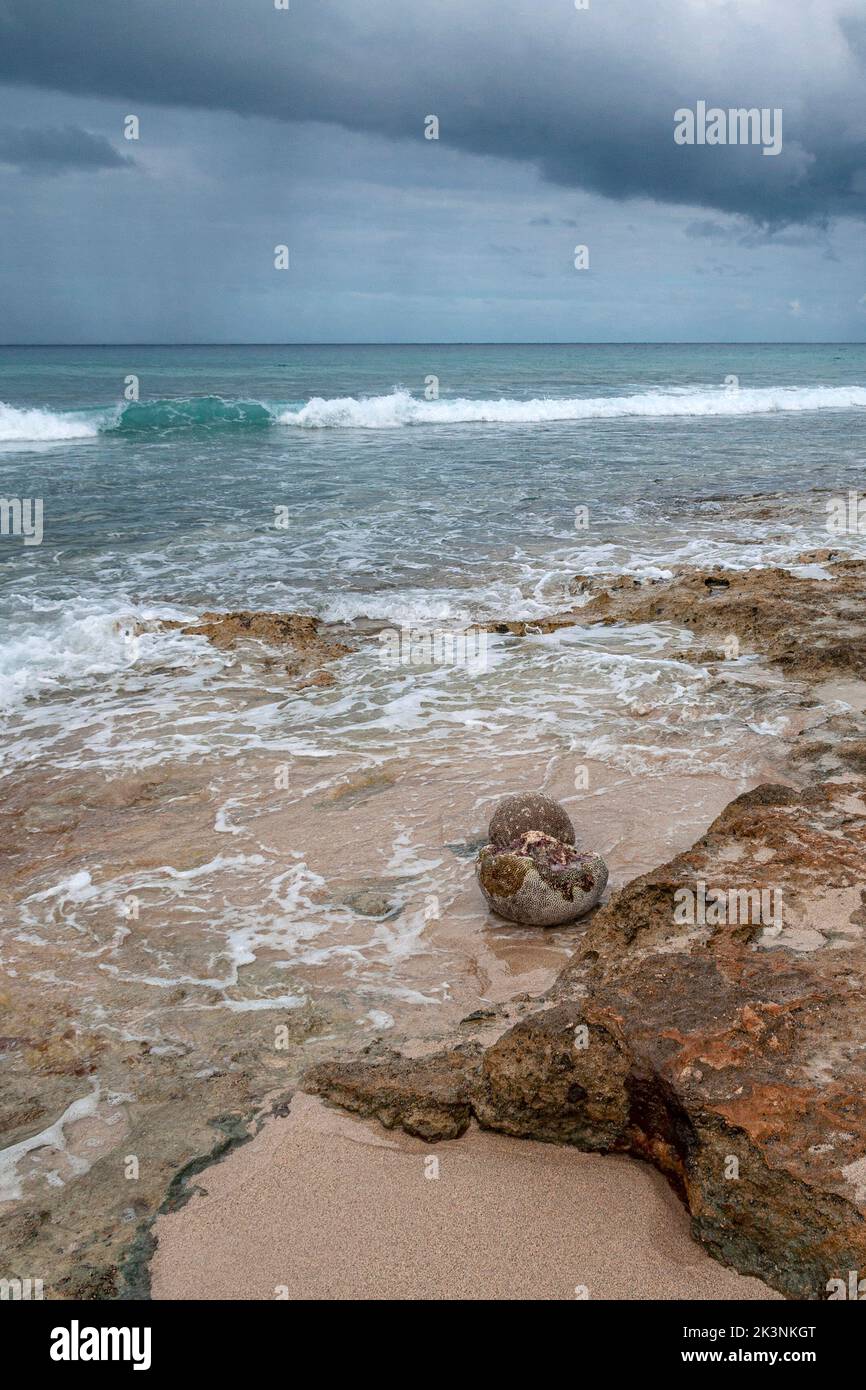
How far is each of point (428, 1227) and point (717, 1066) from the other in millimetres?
938

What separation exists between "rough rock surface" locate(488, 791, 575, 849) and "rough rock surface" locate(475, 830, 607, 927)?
0.82ft

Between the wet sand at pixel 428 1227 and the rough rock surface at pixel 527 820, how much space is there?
6.08ft

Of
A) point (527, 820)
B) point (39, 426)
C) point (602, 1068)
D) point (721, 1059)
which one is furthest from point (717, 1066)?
point (39, 426)

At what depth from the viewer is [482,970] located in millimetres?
4027

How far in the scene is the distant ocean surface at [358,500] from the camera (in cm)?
988

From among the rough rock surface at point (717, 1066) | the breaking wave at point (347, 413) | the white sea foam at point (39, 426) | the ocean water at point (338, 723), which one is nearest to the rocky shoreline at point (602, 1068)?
the rough rock surface at point (717, 1066)

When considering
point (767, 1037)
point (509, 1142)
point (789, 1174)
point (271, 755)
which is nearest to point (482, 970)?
point (509, 1142)

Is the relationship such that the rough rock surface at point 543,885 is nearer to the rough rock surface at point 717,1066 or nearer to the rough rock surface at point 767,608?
the rough rock surface at point 717,1066

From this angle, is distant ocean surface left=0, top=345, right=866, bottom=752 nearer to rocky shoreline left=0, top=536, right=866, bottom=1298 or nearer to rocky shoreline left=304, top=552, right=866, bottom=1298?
rocky shoreline left=0, top=536, right=866, bottom=1298

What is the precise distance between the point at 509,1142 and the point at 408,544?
10231 mm

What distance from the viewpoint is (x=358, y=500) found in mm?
15844

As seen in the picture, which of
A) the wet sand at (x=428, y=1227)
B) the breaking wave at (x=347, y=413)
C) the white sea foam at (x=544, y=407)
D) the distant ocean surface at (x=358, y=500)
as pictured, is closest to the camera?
the wet sand at (x=428, y=1227)

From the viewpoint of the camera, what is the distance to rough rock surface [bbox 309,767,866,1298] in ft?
7.89
